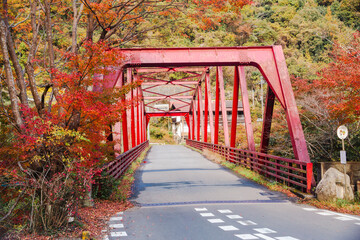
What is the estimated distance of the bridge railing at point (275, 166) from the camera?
876 centimetres

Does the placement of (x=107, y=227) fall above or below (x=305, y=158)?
below

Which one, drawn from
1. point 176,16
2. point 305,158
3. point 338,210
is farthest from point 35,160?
point 305,158

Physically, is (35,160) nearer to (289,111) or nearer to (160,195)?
(160,195)

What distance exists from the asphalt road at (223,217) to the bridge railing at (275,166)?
723 millimetres

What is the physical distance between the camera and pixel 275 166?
12.0m

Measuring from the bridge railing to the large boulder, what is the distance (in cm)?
58

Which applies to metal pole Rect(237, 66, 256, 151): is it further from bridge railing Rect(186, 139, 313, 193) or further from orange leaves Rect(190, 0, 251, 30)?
orange leaves Rect(190, 0, 251, 30)

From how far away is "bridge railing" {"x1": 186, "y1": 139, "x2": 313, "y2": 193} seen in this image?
8758mm

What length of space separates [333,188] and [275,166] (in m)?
4.19

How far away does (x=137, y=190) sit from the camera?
10.0 metres

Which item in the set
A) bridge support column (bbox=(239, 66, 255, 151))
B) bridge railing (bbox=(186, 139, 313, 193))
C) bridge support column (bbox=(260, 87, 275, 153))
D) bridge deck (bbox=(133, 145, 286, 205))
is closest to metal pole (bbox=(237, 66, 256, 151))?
bridge support column (bbox=(239, 66, 255, 151))

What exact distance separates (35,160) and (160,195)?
4.33 meters

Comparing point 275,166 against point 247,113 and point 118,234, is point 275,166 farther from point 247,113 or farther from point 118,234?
point 118,234

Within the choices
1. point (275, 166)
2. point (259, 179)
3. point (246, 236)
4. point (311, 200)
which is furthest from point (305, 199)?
point (275, 166)
